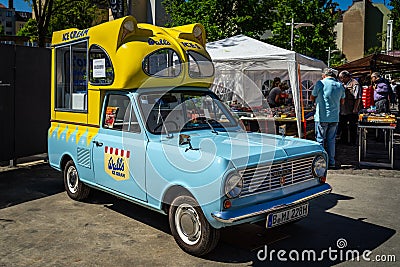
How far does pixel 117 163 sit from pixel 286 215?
230cm

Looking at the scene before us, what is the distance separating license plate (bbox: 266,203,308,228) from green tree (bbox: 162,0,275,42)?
1722 centimetres

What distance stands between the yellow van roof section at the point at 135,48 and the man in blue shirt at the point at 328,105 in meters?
3.79

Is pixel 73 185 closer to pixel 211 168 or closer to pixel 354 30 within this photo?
pixel 211 168

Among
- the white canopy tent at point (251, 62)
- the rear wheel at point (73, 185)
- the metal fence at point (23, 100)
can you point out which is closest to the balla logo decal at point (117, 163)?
the rear wheel at point (73, 185)

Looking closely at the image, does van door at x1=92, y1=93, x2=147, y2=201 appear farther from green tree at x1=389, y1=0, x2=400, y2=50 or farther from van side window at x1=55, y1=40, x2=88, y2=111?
green tree at x1=389, y1=0, x2=400, y2=50

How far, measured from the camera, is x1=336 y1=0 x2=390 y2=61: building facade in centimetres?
7881

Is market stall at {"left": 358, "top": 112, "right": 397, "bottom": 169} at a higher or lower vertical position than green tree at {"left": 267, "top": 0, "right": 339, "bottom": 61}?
lower

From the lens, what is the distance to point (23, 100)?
32.8 feet

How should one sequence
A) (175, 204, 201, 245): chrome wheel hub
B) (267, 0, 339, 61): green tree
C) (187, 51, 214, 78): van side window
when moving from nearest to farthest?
(175, 204, 201, 245): chrome wheel hub, (187, 51, 214, 78): van side window, (267, 0, 339, 61): green tree

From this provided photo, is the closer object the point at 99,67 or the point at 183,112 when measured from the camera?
the point at 183,112

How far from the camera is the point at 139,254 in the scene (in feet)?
16.4

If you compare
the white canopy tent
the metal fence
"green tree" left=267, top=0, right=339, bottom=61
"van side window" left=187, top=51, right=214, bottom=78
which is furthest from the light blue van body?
"green tree" left=267, top=0, right=339, bottom=61

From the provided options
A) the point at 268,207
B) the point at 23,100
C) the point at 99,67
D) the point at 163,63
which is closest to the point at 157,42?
the point at 163,63

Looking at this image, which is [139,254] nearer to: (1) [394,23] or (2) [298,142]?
(2) [298,142]
